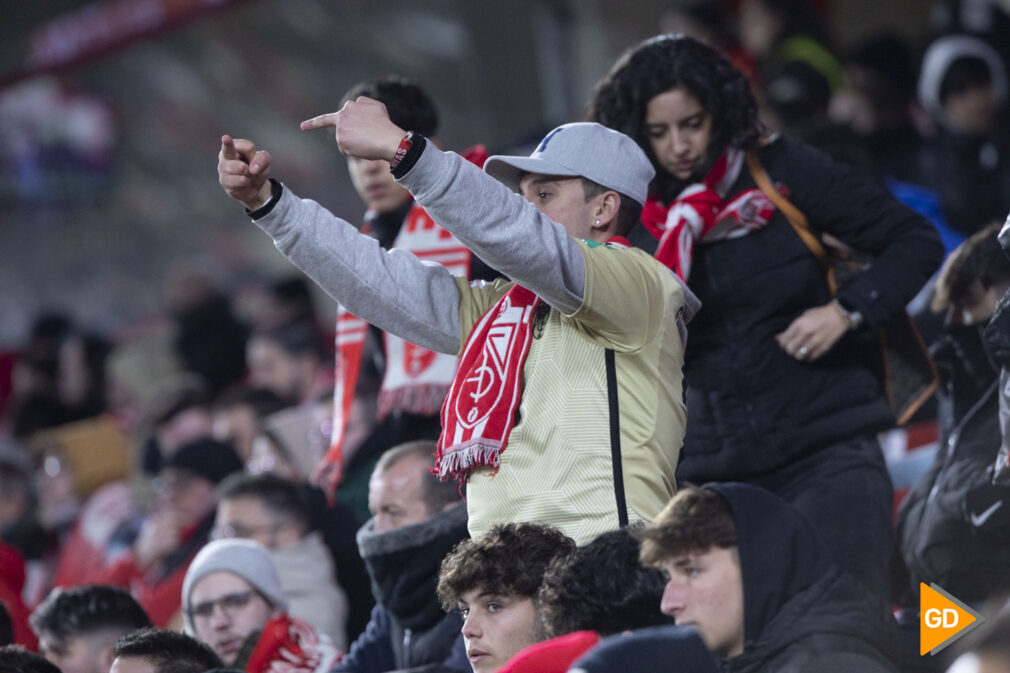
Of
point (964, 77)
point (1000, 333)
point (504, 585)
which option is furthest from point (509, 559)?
point (964, 77)

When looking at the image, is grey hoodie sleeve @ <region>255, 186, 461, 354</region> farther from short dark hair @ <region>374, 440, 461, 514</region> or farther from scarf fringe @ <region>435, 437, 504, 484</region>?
short dark hair @ <region>374, 440, 461, 514</region>

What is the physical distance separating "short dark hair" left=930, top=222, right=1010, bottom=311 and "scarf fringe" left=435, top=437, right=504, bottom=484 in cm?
161

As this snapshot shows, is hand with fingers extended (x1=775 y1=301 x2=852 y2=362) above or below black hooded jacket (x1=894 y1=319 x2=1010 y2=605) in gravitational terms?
above

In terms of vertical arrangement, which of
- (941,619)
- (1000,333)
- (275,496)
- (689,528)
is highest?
(1000,333)

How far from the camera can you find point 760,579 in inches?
114

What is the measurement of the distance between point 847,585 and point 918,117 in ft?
15.9

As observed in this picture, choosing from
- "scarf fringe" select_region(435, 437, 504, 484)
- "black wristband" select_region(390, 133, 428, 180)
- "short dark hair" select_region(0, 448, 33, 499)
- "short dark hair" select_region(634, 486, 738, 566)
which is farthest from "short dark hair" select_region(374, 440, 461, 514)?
"short dark hair" select_region(0, 448, 33, 499)

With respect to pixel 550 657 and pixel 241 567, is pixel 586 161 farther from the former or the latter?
pixel 241 567

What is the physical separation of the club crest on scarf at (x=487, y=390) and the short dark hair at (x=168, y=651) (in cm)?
85

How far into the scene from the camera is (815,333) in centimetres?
365

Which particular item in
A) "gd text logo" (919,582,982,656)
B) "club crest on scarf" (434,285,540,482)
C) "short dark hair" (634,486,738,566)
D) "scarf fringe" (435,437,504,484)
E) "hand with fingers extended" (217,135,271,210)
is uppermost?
"hand with fingers extended" (217,135,271,210)

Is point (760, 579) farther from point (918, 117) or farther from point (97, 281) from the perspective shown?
point (97, 281)

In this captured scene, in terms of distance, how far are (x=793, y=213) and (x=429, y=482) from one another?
1223 millimetres

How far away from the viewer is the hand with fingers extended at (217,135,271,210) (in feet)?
9.76
